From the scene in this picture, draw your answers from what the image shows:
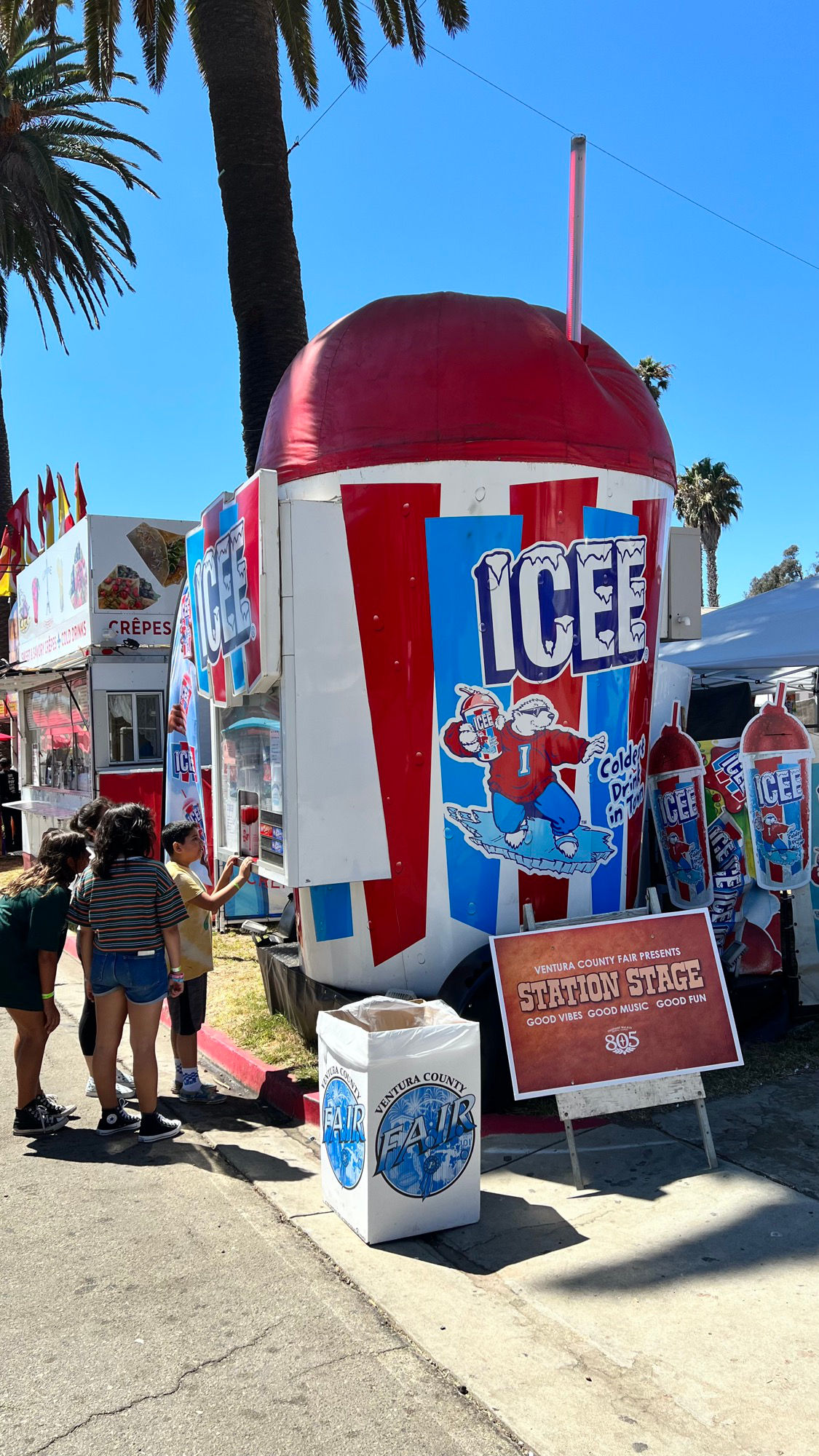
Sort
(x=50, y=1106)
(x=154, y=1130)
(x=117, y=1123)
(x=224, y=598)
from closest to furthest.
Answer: (x=154, y=1130) → (x=117, y=1123) → (x=50, y=1106) → (x=224, y=598)

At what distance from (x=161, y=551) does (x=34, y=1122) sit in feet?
29.4

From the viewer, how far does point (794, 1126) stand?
199 inches

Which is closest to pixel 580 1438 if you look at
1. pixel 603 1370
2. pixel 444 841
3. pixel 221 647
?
pixel 603 1370

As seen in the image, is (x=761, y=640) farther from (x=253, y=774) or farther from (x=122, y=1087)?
(x=122, y=1087)

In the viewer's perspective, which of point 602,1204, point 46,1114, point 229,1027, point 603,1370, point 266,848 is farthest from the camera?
point 229,1027

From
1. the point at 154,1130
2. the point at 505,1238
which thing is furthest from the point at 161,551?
the point at 505,1238

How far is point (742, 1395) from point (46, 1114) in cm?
372

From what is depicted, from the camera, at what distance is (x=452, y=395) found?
5586 millimetres

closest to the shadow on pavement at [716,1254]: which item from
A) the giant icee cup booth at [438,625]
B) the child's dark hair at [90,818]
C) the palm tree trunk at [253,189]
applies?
the giant icee cup booth at [438,625]

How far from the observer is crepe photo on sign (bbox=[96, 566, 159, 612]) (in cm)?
1288

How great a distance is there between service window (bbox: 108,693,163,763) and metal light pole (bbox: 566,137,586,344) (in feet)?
28.3

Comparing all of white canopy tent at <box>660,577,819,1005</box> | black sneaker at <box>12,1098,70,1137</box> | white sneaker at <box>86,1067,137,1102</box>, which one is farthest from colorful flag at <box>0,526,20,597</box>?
black sneaker at <box>12,1098,70,1137</box>

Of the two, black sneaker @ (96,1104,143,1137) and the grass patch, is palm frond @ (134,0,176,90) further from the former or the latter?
black sneaker @ (96,1104,143,1137)

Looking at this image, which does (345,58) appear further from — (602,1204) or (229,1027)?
(602,1204)
